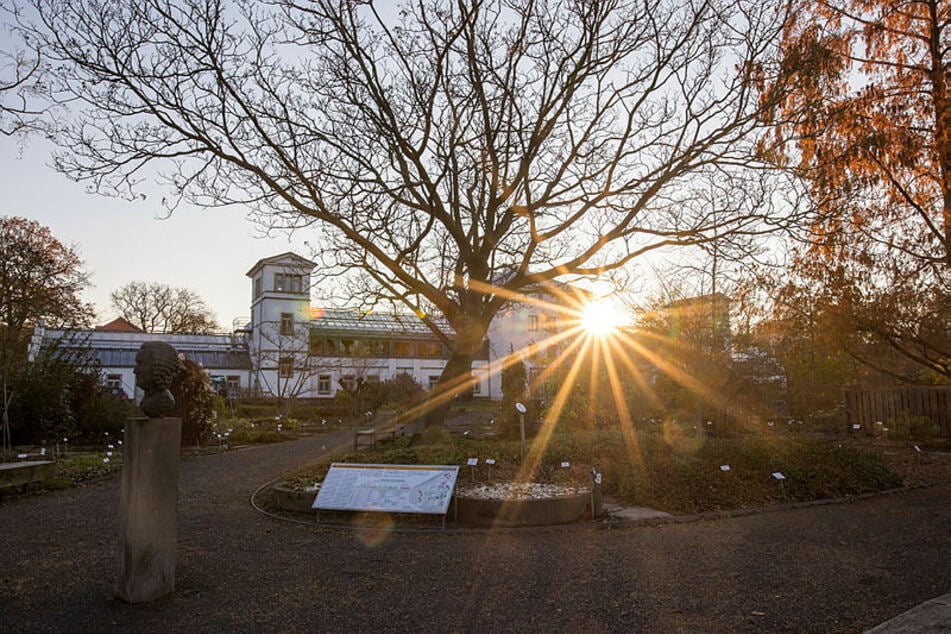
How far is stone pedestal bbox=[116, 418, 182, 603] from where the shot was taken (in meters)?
4.54

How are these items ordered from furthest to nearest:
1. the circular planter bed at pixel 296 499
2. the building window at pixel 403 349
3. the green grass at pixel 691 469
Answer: the building window at pixel 403 349 → the green grass at pixel 691 469 → the circular planter bed at pixel 296 499

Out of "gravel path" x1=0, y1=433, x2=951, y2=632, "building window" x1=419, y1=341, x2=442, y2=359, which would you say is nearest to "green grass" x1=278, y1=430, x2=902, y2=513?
"gravel path" x1=0, y1=433, x2=951, y2=632

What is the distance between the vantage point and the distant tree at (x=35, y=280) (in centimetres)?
2648

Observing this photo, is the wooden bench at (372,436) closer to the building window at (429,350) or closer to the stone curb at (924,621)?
the stone curb at (924,621)

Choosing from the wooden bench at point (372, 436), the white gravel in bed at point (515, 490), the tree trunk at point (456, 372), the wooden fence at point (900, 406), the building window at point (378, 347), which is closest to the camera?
the white gravel in bed at point (515, 490)

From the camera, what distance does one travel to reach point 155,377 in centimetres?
477

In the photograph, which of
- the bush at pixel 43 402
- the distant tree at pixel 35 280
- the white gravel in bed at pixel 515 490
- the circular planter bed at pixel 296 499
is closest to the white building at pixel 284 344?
the distant tree at pixel 35 280

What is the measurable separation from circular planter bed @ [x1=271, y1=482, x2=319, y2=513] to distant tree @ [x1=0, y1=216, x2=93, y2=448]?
1979 centimetres

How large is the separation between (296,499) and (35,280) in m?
27.0

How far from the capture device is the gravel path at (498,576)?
14.1ft

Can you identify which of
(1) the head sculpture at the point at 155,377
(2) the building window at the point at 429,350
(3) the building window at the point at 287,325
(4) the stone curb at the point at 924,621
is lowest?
(4) the stone curb at the point at 924,621

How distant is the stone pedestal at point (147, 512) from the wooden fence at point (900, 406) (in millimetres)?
16693

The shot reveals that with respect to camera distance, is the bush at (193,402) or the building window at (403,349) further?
the building window at (403,349)

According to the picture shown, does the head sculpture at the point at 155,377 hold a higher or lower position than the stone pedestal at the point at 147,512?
higher
